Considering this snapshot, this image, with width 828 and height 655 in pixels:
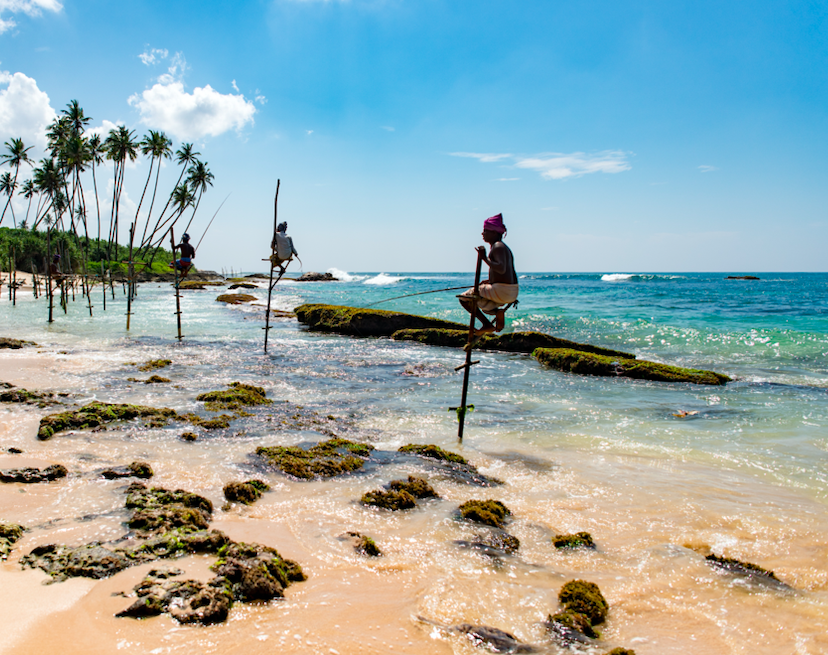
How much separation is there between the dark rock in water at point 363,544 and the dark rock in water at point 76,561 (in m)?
1.63

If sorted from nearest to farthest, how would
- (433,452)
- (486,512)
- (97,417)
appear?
(486,512)
(433,452)
(97,417)

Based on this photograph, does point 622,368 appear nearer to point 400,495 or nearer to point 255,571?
point 400,495

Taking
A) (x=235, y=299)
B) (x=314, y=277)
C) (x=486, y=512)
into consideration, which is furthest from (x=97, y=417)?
(x=314, y=277)

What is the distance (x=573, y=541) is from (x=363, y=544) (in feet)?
6.16

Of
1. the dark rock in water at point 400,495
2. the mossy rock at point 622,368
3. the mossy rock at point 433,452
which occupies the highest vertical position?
the mossy rock at point 622,368

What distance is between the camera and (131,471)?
197 inches

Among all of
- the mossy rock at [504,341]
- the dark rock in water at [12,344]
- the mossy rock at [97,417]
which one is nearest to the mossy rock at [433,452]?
the mossy rock at [97,417]

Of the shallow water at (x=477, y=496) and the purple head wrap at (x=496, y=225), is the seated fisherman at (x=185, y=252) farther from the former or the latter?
the purple head wrap at (x=496, y=225)

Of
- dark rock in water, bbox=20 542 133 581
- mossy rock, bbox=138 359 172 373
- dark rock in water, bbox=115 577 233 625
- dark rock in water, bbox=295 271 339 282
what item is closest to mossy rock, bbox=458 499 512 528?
dark rock in water, bbox=115 577 233 625

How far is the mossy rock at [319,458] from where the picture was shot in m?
5.52

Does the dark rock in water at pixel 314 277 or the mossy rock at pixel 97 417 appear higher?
the dark rock in water at pixel 314 277

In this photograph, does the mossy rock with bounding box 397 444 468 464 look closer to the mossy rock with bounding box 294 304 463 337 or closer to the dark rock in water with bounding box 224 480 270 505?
the dark rock in water with bounding box 224 480 270 505

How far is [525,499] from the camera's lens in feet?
17.1

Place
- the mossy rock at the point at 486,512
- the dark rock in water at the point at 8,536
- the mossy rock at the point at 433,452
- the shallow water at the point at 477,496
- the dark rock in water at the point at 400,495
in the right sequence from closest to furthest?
the shallow water at the point at 477,496 → the dark rock in water at the point at 8,536 → the mossy rock at the point at 486,512 → the dark rock in water at the point at 400,495 → the mossy rock at the point at 433,452
